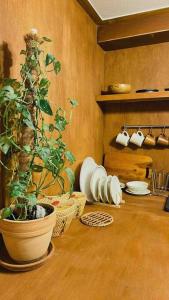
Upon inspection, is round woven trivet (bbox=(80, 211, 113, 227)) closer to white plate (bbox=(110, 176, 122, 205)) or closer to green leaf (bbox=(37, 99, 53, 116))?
white plate (bbox=(110, 176, 122, 205))

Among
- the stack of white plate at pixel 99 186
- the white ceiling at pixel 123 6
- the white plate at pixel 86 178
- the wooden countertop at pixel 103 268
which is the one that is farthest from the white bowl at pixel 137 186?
the white ceiling at pixel 123 6

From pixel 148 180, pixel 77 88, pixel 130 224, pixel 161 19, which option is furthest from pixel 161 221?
pixel 161 19

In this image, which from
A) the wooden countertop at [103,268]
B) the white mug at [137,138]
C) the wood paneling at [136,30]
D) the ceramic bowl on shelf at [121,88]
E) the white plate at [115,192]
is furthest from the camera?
the white mug at [137,138]

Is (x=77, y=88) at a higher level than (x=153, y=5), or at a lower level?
lower

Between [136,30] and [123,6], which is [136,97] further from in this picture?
[123,6]

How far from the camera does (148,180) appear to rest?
1.73m

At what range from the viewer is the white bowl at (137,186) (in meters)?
1.55

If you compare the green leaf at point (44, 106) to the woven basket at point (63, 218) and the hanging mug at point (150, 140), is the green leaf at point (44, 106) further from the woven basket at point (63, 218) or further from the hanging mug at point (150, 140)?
the hanging mug at point (150, 140)

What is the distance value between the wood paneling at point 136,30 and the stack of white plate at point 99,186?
90cm

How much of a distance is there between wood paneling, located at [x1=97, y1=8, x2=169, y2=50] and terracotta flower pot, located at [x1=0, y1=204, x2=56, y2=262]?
133 centimetres

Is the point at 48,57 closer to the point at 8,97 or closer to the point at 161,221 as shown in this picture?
the point at 8,97

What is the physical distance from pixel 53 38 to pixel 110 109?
833 mm

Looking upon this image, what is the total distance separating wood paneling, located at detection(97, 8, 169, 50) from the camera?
4.87 ft

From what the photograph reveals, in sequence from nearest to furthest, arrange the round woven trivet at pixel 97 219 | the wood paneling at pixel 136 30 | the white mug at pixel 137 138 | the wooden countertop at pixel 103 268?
1. the wooden countertop at pixel 103 268
2. the round woven trivet at pixel 97 219
3. the wood paneling at pixel 136 30
4. the white mug at pixel 137 138
